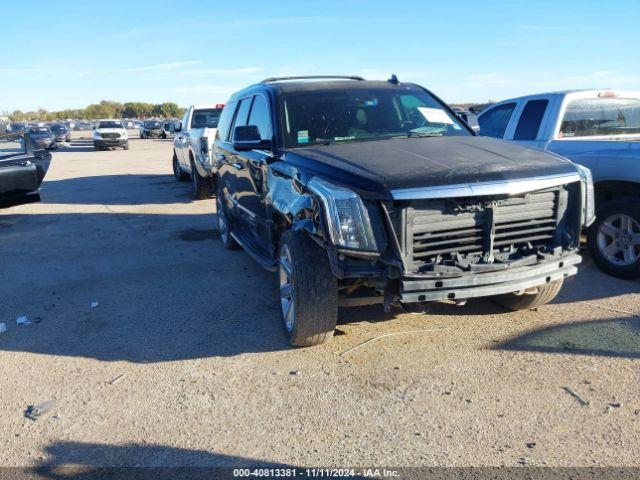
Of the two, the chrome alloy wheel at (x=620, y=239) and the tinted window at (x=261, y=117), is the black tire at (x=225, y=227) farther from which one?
the chrome alloy wheel at (x=620, y=239)

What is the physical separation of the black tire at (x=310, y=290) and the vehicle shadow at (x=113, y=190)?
8.26 metres

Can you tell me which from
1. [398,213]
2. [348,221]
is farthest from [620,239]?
[348,221]

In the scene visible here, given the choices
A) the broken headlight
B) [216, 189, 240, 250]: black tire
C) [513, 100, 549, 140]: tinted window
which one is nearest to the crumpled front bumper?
the broken headlight

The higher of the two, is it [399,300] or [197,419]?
[399,300]

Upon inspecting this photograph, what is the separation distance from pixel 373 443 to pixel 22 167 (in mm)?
7693

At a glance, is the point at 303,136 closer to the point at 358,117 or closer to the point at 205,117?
the point at 358,117

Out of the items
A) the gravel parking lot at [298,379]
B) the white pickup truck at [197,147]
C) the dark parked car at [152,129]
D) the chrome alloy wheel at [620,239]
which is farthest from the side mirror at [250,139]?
the dark parked car at [152,129]

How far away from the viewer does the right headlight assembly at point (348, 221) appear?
351cm

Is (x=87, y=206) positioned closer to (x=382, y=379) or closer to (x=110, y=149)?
(x=382, y=379)

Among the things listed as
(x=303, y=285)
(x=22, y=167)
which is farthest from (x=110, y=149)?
(x=303, y=285)

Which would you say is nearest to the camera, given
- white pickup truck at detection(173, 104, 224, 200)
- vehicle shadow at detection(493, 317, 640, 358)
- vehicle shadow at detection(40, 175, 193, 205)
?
vehicle shadow at detection(493, 317, 640, 358)

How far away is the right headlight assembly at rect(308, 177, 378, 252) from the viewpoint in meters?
3.51

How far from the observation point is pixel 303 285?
12.7ft

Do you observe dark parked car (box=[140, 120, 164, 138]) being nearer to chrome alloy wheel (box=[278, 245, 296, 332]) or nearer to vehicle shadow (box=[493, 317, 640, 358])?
chrome alloy wheel (box=[278, 245, 296, 332])
